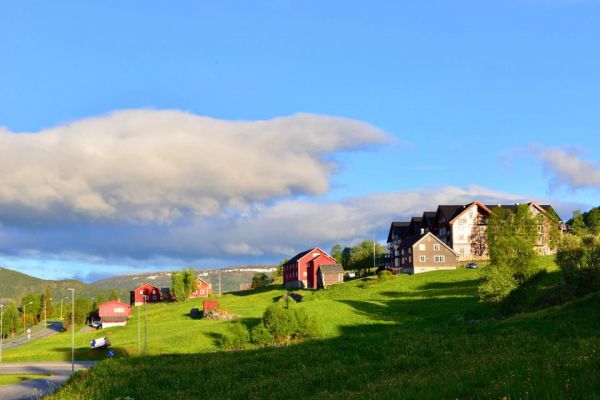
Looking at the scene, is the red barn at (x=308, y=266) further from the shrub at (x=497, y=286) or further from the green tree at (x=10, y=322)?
the green tree at (x=10, y=322)

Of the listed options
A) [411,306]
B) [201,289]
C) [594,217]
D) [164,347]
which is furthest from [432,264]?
[201,289]

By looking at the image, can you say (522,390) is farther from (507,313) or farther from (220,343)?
(220,343)

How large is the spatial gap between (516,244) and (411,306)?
21733 millimetres

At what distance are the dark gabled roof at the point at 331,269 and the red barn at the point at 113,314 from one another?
1905 inches

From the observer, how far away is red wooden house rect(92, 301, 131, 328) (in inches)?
5531

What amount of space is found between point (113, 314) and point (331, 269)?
5443 centimetres

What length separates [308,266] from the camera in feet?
491

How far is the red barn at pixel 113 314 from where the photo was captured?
140 meters

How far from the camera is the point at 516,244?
2623 inches

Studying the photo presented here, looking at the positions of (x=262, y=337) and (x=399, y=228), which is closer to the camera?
(x=262, y=337)

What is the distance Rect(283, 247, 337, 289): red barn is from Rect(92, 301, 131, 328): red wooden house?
4269cm

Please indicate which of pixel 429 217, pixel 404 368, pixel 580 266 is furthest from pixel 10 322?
pixel 404 368

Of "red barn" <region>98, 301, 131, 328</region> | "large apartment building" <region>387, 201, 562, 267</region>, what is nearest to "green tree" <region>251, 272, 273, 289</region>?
"red barn" <region>98, 301, 131, 328</region>

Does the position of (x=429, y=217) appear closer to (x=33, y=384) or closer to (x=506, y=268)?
(x=506, y=268)
